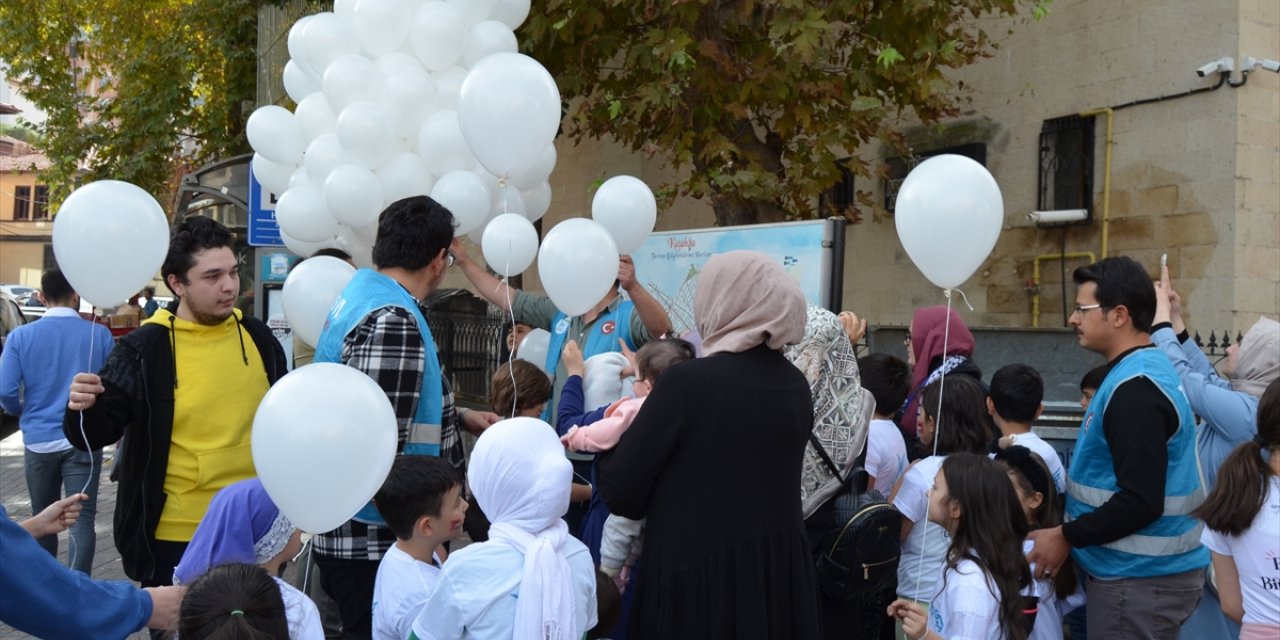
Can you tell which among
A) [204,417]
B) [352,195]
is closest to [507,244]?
[352,195]

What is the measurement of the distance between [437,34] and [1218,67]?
21.6 ft

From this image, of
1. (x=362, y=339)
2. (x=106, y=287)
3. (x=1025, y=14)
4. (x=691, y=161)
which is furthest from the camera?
(x=1025, y=14)

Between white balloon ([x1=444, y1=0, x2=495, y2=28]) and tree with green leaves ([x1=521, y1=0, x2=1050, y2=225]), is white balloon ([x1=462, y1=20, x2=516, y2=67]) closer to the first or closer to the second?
white balloon ([x1=444, y1=0, x2=495, y2=28])

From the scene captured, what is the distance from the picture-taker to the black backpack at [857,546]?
10.8ft

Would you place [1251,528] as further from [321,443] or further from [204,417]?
[204,417]

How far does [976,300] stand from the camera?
10.4 metres

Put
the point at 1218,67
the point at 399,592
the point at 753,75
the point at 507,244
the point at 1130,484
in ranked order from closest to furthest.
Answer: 1. the point at 399,592
2. the point at 1130,484
3. the point at 507,244
4. the point at 753,75
5. the point at 1218,67

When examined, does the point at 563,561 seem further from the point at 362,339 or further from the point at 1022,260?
the point at 1022,260

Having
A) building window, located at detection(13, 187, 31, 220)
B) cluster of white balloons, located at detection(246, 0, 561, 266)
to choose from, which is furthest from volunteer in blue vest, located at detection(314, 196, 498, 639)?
building window, located at detection(13, 187, 31, 220)

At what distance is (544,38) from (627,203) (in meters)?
3.68

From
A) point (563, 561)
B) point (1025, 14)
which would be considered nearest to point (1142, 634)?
point (563, 561)

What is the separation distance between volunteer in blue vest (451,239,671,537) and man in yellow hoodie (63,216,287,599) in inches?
42.5

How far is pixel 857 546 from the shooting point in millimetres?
3289

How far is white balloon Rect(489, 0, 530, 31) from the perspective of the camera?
5.43m
